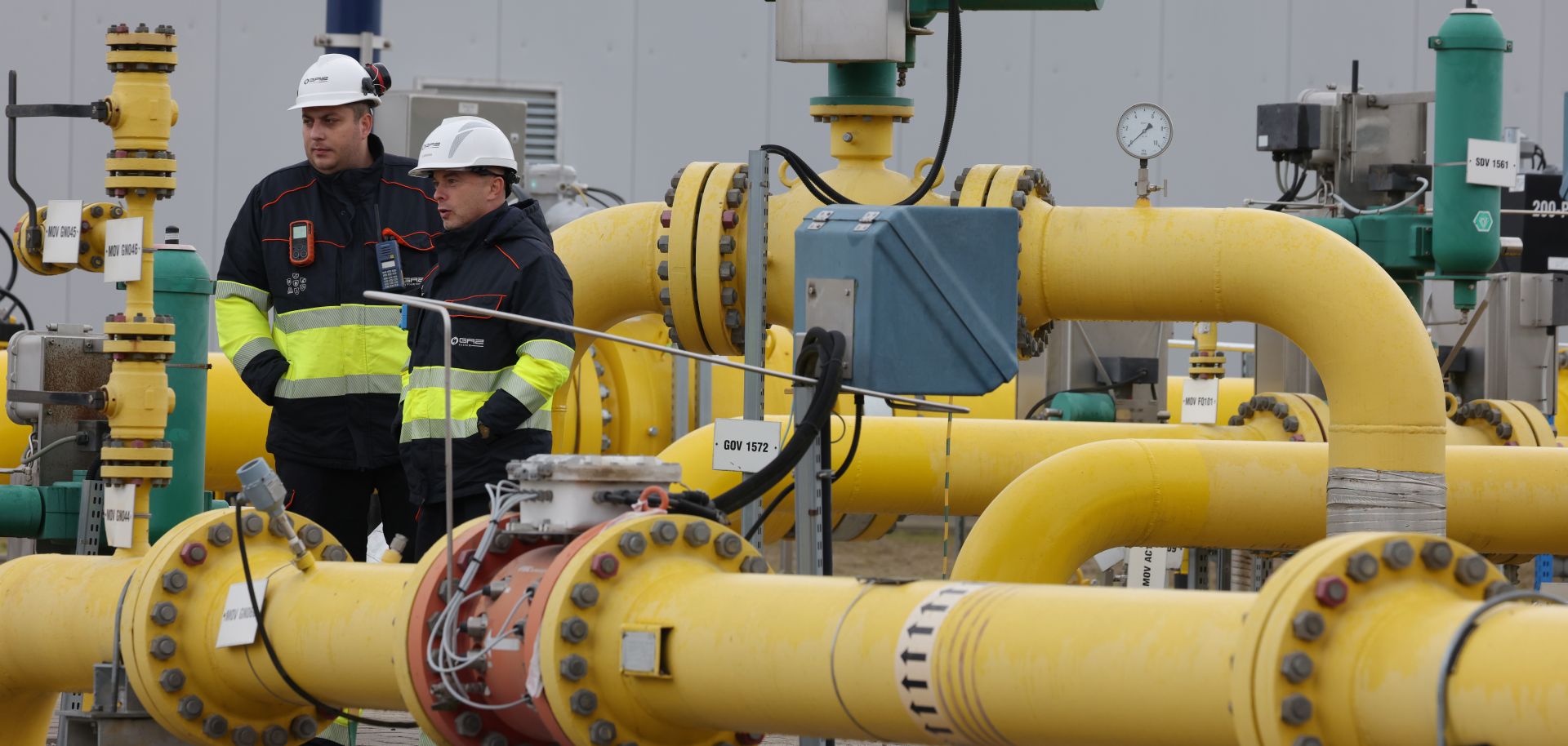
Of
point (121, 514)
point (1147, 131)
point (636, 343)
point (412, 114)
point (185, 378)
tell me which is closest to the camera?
point (636, 343)

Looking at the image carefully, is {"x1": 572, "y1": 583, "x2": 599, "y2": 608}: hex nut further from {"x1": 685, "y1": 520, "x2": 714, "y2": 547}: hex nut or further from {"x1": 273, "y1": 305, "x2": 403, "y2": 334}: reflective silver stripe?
{"x1": 273, "y1": 305, "x2": 403, "y2": 334}: reflective silver stripe

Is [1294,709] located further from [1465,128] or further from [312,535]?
[1465,128]

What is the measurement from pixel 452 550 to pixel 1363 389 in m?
2.69

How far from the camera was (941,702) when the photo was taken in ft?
9.03

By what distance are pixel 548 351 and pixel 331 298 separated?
759 millimetres

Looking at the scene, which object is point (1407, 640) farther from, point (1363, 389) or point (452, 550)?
point (1363, 389)

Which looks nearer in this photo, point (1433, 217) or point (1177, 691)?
point (1177, 691)

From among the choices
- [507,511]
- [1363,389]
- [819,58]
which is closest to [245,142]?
[819,58]

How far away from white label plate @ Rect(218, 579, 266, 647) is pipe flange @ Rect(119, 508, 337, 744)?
0.09 feet

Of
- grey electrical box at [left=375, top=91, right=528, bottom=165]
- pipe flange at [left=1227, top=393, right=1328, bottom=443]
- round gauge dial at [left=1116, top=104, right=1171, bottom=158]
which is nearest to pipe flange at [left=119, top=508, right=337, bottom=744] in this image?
round gauge dial at [left=1116, top=104, right=1171, bottom=158]

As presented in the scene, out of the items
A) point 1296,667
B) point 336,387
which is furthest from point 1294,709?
point 336,387

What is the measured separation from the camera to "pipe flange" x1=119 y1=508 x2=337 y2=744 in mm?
3682

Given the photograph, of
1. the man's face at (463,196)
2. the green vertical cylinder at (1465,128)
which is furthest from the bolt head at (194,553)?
the green vertical cylinder at (1465,128)

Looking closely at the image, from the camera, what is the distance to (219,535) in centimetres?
377
